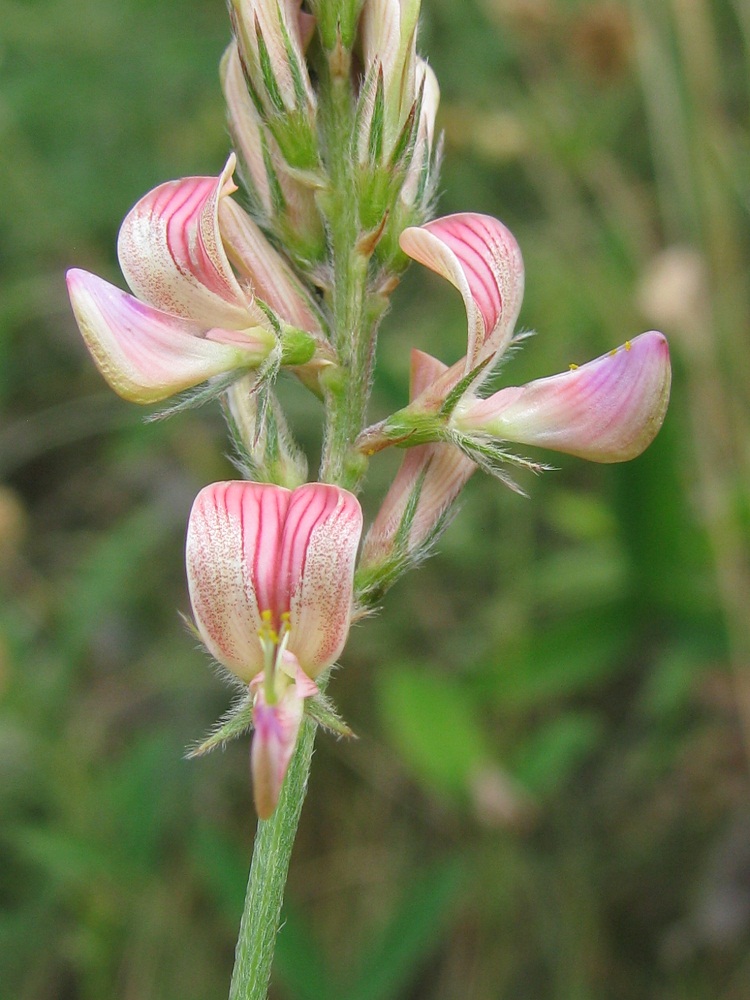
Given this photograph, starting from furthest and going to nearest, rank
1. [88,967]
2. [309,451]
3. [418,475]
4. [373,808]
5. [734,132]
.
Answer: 1. [734,132]
2. [309,451]
3. [373,808]
4. [88,967]
5. [418,475]

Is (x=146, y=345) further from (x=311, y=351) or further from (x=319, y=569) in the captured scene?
(x=319, y=569)

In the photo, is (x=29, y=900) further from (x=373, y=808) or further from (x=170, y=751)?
(x=373, y=808)

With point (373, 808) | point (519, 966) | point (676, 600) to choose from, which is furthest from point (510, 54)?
point (519, 966)

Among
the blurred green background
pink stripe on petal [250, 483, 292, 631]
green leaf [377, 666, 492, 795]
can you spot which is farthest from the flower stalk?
green leaf [377, 666, 492, 795]

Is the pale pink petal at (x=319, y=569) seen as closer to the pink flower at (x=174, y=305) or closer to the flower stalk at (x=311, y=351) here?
the flower stalk at (x=311, y=351)

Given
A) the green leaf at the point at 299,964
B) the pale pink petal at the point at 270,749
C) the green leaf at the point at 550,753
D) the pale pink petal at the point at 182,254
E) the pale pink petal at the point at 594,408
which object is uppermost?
the pale pink petal at the point at 182,254

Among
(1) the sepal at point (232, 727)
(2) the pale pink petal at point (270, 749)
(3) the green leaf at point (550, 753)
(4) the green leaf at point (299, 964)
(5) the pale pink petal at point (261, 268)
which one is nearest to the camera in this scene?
(2) the pale pink petal at point (270, 749)

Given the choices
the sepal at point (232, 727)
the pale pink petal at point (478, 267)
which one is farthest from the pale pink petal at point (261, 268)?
the sepal at point (232, 727)

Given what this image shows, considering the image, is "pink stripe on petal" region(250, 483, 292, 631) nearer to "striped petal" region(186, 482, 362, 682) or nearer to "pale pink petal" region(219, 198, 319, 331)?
"striped petal" region(186, 482, 362, 682)
